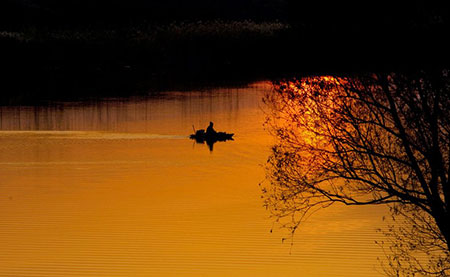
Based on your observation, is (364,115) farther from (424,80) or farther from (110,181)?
(110,181)

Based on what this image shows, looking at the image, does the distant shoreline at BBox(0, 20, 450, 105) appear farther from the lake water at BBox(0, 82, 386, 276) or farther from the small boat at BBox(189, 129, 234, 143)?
the small boat at BBox(189, 129, 234, 143)

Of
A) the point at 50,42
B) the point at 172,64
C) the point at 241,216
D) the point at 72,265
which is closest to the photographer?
the point at 72,265

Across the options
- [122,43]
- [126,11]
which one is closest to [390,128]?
[122,43]

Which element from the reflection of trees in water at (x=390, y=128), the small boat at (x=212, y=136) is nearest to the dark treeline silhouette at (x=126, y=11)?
the small boat at (x=212, y=136)

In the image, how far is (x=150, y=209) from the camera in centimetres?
3319

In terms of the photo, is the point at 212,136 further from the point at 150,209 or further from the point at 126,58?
the point at 126,58

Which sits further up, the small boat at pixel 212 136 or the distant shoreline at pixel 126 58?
the distant shoreline at pixel 126 58

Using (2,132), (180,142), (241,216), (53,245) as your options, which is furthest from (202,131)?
(53,245)

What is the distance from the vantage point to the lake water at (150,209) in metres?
26.2

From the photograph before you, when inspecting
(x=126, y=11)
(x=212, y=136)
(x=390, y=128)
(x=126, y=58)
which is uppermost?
(x=126, y=11)

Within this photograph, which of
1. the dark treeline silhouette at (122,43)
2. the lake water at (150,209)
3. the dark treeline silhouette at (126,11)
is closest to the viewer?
the lake water at (150,209)

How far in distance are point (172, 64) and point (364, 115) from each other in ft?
184

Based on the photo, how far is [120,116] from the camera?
5584 cm

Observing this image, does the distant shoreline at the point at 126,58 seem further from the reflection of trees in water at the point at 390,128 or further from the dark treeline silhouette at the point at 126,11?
the reflection of trees in water at the point at 390,128
